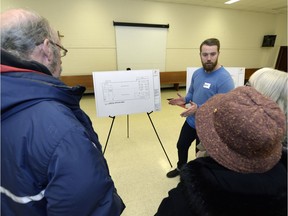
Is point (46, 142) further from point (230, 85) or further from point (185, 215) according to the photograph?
point (230, 85)

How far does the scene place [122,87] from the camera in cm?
199

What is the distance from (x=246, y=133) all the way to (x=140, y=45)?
5.07 metres

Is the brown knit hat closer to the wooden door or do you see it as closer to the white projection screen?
the white projection screen

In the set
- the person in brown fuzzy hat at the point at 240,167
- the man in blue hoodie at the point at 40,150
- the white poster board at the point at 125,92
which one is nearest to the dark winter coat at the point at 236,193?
the person in brown fuzzy hat at the point at 240,167

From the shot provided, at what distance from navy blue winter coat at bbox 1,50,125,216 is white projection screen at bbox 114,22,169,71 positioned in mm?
4820

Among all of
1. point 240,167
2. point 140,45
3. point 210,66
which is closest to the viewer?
point 240,167

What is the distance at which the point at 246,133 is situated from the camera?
0.59 m

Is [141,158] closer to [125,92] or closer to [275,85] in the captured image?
[125,92]

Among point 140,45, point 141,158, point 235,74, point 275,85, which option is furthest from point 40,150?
point 140,45

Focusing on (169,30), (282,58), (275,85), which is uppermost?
(169,30)

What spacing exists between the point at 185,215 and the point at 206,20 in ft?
20.8

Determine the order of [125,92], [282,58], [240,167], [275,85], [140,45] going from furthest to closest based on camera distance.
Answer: [282,58] → [140,45] → [125,92] → [275,85] → [240,167]

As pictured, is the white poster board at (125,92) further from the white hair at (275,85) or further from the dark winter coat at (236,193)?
the dark winter coat at (236,193)

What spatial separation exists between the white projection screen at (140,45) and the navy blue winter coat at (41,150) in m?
4.82
